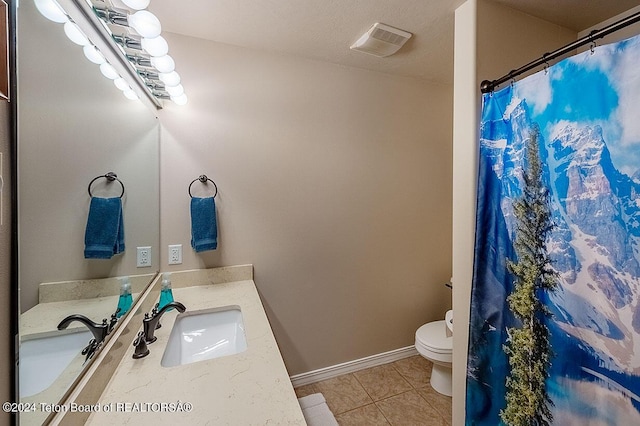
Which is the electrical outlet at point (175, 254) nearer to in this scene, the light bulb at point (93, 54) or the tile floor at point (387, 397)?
the light bulb at point (93, 54)

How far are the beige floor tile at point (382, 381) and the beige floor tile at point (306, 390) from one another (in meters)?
0.35

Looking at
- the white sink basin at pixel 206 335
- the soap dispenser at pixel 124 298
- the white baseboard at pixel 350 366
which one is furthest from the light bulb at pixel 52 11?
the white baseboard at pixel 350 366

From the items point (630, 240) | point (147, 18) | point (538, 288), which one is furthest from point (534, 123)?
point (147, 18)

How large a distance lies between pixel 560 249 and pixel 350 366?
1.71 meters

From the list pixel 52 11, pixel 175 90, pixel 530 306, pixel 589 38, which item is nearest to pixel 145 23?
pixel 52 11

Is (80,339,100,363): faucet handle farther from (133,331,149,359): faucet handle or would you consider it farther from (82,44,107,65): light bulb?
(82,44,107,65): light bulb

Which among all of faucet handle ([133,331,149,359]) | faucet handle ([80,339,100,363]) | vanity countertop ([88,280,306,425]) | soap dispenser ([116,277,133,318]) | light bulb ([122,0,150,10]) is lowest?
vanity countertop ([88,280,306,425])

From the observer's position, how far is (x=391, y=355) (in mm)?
2262

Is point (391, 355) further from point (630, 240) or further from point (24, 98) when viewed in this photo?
point (24, 98)

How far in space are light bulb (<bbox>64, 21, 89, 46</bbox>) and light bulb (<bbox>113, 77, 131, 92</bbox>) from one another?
26 centimetres

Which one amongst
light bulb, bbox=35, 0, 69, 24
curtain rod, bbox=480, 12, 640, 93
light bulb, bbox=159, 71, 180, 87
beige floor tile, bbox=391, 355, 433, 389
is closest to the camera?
light bulb, bbox=35, 0, 69, 24

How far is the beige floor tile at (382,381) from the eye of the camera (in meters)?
1.93

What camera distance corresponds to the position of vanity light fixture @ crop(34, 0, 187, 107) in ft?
2.73

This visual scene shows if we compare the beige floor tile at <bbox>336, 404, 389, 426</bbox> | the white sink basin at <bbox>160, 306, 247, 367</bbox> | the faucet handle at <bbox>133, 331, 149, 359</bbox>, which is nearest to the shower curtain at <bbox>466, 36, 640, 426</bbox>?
the beige floor tile at <bbox>336, 404, 389, 426</bbox>
